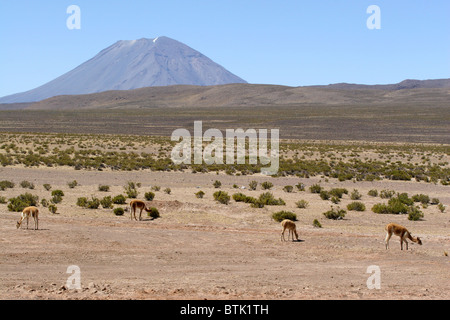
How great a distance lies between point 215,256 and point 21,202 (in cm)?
906

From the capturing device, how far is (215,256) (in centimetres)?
1136

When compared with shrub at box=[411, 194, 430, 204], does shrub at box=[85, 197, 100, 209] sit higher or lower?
higher

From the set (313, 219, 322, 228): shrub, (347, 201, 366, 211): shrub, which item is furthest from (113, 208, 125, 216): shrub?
(347, 201, 366, 211): shrub

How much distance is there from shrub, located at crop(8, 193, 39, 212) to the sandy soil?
456 mm

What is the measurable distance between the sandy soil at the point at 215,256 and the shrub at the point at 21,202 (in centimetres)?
46

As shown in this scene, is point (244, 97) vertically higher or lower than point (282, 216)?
higher

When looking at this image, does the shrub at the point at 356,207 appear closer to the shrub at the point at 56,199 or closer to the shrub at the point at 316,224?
the shrub at the point at 316,224

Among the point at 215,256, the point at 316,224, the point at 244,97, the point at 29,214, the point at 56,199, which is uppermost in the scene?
the point at 244,97

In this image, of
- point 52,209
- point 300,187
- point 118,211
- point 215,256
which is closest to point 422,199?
point 300,187

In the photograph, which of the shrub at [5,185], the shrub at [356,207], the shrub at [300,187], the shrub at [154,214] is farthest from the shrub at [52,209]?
the shrub at [300,187]

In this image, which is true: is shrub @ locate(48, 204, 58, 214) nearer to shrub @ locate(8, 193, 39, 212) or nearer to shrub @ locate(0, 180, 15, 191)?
shrub @ locate(8, 193, 39, 212)

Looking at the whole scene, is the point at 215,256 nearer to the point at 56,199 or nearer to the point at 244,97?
the point at 56,199

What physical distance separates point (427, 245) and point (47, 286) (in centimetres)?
938

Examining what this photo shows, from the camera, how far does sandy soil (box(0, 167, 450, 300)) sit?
8.47m
